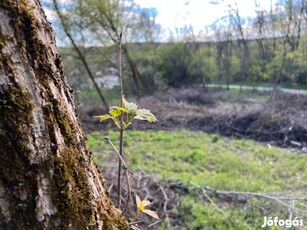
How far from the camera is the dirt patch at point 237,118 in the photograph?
8617 millimetres

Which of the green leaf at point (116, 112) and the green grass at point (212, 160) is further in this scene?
the green grass at point (212, 160)

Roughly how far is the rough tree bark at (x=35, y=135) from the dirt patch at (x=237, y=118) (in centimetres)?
788

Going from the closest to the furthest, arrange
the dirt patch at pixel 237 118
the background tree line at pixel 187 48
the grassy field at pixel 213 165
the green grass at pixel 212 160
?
the grassy field at pixel 213 165 < the green grass at pixel 212 160 < the dirt patch at pixel 237 118 < the background tree line at pixel 187 48

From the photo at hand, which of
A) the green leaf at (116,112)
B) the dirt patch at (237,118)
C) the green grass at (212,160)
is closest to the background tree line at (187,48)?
the dirt patch at (237,118)

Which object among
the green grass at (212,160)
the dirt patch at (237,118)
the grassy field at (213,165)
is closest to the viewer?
the grassy field at (213,165)

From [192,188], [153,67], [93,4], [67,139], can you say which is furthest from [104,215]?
[153,67]

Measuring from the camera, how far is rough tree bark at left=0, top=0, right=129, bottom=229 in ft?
2.03

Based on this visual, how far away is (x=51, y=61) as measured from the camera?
0.71 metres

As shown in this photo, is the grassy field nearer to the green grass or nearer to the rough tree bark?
the green grass

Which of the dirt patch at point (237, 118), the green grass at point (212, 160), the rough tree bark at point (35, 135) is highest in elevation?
the rough tree bark at point (35, 135)

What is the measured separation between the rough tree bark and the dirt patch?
7.88m

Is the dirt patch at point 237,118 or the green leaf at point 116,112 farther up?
the green leaf at point 116,112

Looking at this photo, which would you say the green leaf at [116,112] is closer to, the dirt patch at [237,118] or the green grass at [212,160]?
the green grass at [212,160]

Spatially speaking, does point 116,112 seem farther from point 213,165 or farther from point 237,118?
point 237,118
